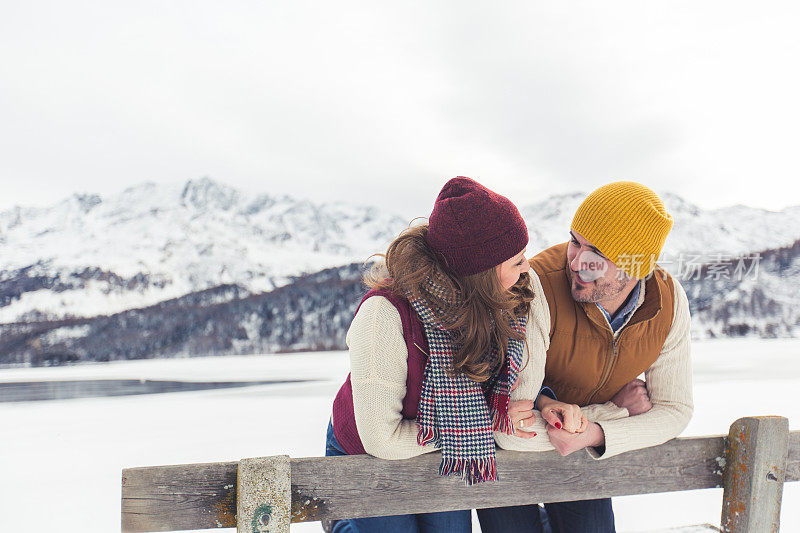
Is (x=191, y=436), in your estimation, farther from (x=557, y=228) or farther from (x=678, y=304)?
(x=557, y=228)

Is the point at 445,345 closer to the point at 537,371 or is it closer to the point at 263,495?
the point at 537,371

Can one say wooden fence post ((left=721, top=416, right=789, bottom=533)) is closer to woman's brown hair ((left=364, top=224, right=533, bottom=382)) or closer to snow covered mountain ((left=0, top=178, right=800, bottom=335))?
woman's brown hair ((left=364, top=224, right=533, bottom=382))

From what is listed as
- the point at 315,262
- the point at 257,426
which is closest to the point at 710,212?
the point at 315,262

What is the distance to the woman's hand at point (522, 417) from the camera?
5.29 ft

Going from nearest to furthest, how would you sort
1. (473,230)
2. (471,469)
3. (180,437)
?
(471,469) < (473,230) < (180,437)

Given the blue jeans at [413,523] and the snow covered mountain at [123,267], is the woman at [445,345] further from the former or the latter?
the snow covered mountain at [123,267]

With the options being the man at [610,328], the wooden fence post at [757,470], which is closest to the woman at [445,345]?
the man at [610,328]

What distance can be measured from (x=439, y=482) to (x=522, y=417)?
1.08 feet

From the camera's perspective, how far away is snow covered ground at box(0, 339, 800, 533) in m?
4.09

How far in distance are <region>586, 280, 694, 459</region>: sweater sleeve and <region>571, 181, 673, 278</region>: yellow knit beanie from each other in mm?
216

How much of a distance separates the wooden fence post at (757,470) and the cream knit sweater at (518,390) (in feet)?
0.60

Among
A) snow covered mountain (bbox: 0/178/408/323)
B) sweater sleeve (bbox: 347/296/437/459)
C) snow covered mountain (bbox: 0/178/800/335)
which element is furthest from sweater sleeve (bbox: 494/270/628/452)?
snow covered mountain (bbox: 0/178/408/323)

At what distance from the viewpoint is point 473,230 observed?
5.50ft

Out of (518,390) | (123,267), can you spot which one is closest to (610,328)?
(518,390)
